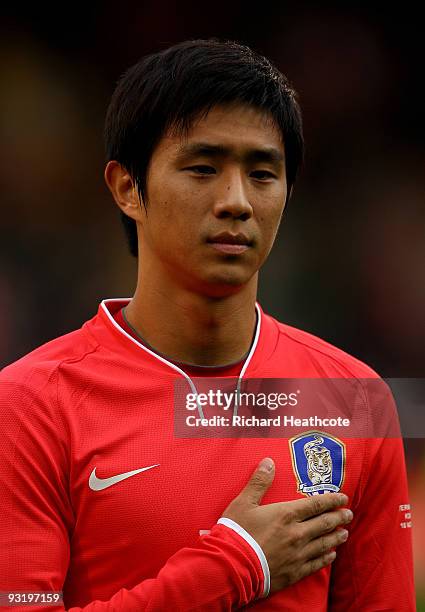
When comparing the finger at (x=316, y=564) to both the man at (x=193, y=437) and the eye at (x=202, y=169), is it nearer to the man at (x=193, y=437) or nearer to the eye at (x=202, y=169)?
the man at (x=193, y=437)

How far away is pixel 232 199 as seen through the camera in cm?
221

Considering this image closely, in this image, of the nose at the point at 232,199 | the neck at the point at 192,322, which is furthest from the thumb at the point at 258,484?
the nose at the point at 232,199

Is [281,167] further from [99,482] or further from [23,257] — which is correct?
[23,257]

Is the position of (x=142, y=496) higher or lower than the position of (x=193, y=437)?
lower

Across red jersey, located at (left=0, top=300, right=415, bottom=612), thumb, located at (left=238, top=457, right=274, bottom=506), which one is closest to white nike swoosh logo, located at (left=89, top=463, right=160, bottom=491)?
red jersey, located at (left=0, top=300, right=415, bottom=612)

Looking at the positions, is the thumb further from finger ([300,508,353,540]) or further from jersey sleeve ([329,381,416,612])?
jersey sleeve ([329,381,416,612])

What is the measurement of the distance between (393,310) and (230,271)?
14.9ft

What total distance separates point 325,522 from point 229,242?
0.71m

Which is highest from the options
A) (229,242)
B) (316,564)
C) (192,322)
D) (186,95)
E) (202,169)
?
(186,95)

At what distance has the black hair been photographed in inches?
90.8

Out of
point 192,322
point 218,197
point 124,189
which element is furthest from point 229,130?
point 192,322

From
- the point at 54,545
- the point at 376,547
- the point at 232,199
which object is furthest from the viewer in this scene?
the point at 376,547

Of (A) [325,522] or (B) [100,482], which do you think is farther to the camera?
(A) [325,522]

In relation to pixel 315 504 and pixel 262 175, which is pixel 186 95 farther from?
pixel 315 504
